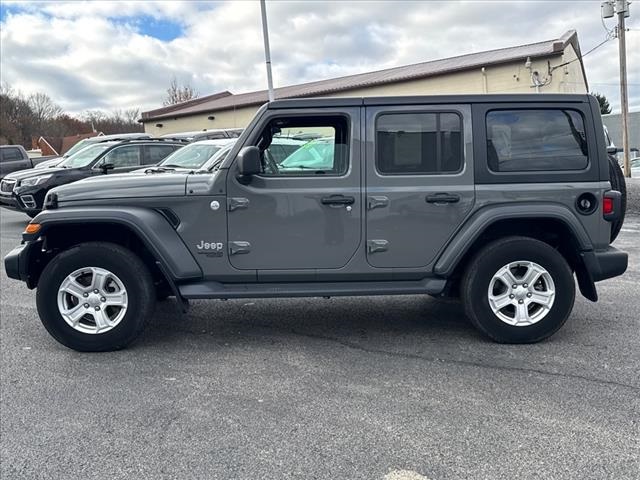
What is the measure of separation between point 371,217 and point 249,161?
3.26ft

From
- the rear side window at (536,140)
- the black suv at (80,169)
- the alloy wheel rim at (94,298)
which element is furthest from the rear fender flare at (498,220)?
the black suv at (80,169)

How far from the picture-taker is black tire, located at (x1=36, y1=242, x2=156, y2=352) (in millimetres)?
4102

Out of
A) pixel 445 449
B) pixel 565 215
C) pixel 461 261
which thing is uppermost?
pixel 565 215

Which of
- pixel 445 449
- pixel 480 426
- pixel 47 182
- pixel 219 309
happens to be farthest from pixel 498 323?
pixel 47 182

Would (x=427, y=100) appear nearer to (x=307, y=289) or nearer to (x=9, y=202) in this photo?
(x=307, y=289)

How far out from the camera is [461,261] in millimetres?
4273

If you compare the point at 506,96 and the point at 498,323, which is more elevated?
the point at 506,96

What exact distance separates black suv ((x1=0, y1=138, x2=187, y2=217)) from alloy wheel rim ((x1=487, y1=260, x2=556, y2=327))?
8514 millimetres

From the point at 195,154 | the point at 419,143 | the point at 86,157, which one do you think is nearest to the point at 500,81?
the point at 86,157

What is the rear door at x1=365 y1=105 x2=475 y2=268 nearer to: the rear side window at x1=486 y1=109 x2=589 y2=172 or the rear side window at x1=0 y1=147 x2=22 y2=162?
the rear side window at x1=486 y1=109 x2=589 y2=172

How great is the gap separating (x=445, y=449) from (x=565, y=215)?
2148 mm

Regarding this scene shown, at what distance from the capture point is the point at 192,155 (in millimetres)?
8617

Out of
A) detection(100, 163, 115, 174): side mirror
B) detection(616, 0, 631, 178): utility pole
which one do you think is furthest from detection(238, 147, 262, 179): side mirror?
detection(616, 0, 631, 178): utility pole

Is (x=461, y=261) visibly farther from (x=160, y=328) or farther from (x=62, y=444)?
(x=62, y=444)
